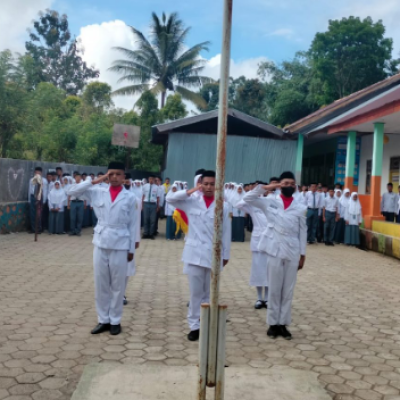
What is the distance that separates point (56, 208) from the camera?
14.2 meters

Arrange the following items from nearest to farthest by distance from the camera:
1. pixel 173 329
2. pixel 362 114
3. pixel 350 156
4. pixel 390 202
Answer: pixel 173 329
pixel 362 114
pixel 390 202
pixel 350 156

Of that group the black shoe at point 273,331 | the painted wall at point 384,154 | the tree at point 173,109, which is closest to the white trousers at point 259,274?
the black shoe at point 273,331

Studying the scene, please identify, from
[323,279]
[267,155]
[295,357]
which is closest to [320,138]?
[267,155]

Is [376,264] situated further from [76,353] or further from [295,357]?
[76,353]

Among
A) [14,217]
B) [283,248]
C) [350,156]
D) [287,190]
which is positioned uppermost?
[350,156]

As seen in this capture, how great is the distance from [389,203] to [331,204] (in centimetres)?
235

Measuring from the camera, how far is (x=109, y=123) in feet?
92.3

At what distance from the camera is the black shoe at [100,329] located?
5.06 metres

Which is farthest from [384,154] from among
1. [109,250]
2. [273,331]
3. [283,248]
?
[109,250]

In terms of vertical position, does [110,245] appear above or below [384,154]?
below

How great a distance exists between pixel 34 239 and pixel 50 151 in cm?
1513

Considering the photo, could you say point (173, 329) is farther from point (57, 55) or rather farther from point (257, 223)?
point (57, 55)

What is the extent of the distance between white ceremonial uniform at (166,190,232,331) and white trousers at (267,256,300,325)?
23.4 inches

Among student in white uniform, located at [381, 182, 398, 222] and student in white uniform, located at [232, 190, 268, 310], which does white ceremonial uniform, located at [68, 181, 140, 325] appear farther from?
student in white uniform, located at [381, 182, 398, 222]
